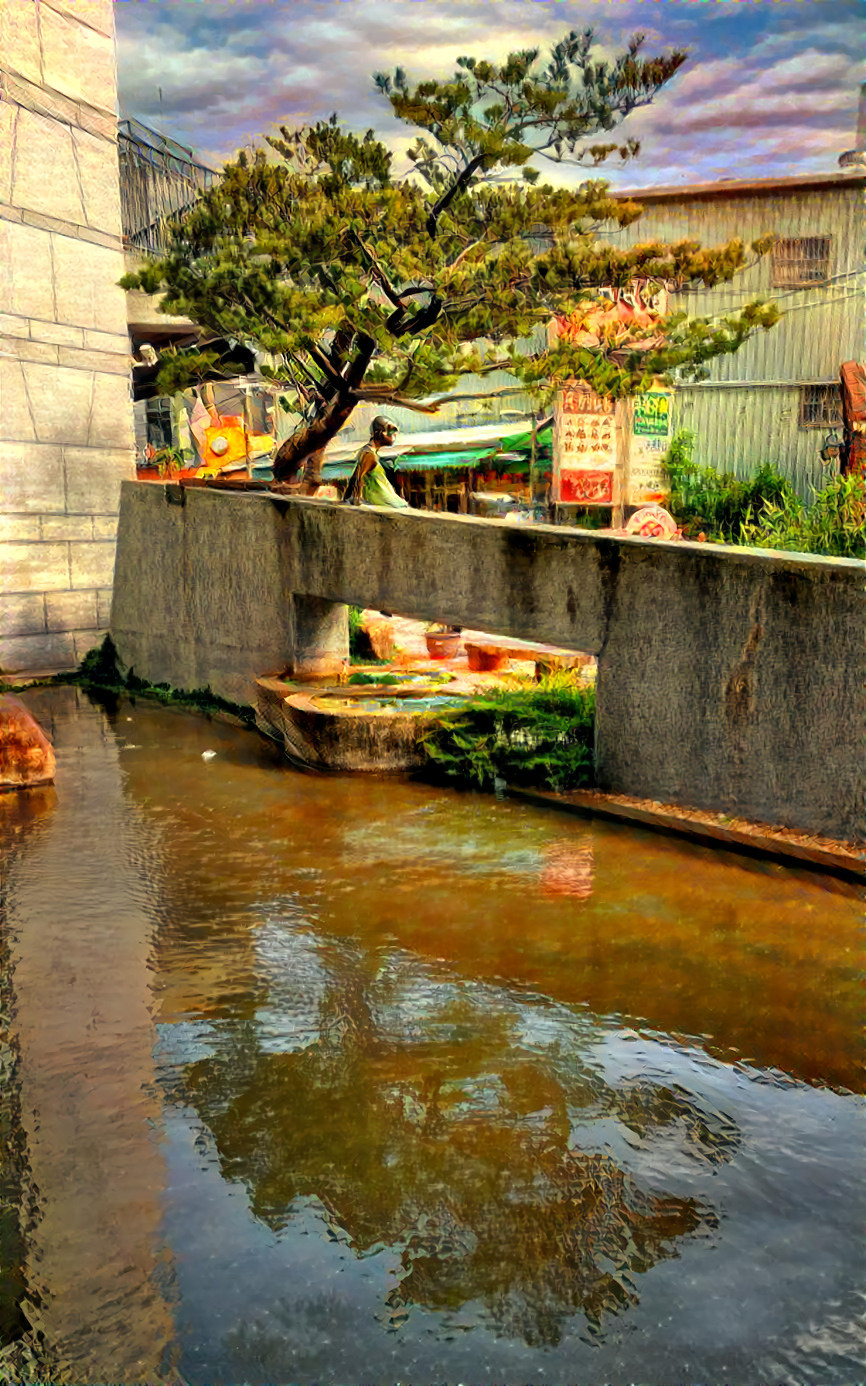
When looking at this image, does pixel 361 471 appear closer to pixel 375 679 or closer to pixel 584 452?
pixel 375 679

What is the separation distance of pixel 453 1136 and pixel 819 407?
15994mm

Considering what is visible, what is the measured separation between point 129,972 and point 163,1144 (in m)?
1.36

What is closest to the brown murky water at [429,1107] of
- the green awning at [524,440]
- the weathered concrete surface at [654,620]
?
the weathered concrete surface at [654,620]

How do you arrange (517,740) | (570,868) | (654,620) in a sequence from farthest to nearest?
(517,740) → (654,620) → (570,868)

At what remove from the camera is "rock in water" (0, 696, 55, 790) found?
7238mm

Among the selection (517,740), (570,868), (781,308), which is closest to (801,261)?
(781,308)

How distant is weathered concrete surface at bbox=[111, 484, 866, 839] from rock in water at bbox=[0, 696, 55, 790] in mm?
1925

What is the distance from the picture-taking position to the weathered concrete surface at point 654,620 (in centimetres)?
562

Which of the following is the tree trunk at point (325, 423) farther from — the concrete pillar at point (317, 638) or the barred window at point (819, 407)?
the barred window at point (819, 407)

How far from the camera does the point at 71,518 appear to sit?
10.5m

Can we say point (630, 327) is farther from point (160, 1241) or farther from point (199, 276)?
point (160, 1241)

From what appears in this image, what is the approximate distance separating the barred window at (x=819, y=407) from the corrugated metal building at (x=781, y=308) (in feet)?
0.05

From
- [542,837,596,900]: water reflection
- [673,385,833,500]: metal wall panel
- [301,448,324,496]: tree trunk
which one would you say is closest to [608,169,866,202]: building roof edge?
[673,385,833,500]: metal wall panel

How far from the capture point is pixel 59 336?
33.4 feet
